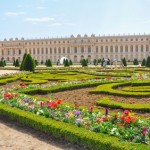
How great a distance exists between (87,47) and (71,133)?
6846 cm

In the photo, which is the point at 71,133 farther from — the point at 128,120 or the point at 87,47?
the point at 87,47

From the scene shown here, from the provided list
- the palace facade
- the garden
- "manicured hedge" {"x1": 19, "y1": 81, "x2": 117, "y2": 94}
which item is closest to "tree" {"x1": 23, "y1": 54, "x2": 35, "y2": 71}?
"manicured hedge" {"x1": 19, "y1": 81, "x2": 117, "y2": 94}

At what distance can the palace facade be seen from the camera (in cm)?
7050

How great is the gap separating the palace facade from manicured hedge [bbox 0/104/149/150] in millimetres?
64193

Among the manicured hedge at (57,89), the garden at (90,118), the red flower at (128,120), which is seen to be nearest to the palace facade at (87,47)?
the manicured hedge at (57,89)

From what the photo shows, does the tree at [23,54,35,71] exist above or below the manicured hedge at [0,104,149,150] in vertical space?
above

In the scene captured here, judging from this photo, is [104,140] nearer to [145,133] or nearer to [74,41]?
[145,133]

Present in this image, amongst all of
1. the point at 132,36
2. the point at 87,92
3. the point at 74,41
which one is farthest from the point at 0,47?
the point at 87,92

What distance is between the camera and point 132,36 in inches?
2773

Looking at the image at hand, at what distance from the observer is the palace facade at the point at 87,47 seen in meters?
70.5

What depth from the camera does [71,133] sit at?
4.66 m

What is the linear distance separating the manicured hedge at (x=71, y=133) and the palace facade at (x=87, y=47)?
64.2 m

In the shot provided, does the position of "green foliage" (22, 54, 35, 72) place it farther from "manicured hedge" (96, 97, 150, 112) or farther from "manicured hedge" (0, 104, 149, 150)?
"manicured hedge" (0, 104, 149, 150)

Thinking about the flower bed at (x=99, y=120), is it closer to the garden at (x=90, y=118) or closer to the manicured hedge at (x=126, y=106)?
the garden at (x=90, y=118)
